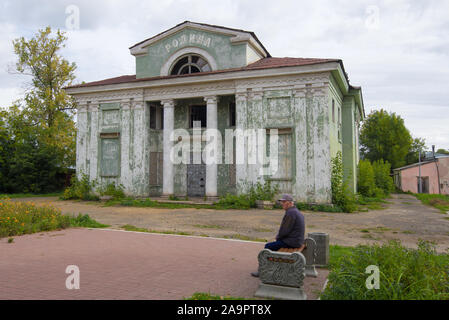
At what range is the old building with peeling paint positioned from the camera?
18094mm

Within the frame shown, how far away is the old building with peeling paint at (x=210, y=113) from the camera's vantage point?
712 inches

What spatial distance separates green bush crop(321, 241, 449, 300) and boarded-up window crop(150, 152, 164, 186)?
1827cm

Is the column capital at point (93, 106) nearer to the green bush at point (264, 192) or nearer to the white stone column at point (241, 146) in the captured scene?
the white stone column at point (241, 146)

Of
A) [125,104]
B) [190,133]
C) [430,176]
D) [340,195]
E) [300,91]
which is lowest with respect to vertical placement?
[340,195]

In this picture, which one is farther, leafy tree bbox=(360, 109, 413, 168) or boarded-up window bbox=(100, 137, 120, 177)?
leafy tree bbox=(360, 109, 413, 168)

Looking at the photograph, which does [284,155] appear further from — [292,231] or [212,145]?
[292,231]

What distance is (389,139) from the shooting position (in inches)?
2057

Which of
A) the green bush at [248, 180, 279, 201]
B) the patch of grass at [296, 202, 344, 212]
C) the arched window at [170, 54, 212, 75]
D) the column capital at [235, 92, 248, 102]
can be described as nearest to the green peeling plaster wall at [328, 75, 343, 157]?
the patch of grass at [296, 202, 344, 212]

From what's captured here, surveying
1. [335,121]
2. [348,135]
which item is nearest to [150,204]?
[335,121]

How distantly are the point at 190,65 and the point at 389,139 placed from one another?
134 ft

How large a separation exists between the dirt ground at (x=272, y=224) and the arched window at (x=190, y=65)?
9012 mm

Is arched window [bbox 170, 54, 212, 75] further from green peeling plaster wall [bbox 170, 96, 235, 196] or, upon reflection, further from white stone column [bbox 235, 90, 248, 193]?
white stone column [bbox 235, 90, 248, 193]

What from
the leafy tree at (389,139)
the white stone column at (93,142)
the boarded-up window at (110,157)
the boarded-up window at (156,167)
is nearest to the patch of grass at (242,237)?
the boarded-up window at (156,167)
